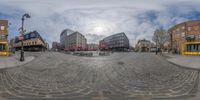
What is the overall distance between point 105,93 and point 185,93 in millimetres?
2809

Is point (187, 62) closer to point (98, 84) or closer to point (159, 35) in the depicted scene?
point (159, 35)

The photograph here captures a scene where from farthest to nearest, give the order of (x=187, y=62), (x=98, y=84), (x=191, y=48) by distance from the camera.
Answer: (x=191, y=48)
(x=187, y=62)
(x=98, y=84)

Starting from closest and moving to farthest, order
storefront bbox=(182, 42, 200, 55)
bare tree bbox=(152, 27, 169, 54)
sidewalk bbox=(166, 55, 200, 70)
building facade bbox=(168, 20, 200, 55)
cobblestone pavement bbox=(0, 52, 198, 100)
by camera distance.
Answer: cobblestone pavement bbox=(0, 52, 198, 100), sidewalk bbox=(166, 55, 200, 70), bare tree bbox=(152, 27, 169, 54), storefront bbox=(182, 42, 200, 55), building facade bbox=(168, 20, 200, 55)

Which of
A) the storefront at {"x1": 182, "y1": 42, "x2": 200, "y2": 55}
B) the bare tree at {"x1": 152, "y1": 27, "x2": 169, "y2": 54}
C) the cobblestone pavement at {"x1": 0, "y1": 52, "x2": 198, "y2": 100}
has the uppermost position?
the bare tree at {"x1": 152, "y1": 27, "x2": 169, "y2": 54}

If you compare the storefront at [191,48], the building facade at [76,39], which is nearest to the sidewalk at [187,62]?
the building facade at [76,39]

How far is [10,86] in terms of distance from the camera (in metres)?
6.30

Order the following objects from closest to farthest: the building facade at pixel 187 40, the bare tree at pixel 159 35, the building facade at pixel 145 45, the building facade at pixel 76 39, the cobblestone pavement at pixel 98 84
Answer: the cobblestone pavement at pixel 98 84
the building facade at pixel 76 39
the bare tree at pixel 159 35
the building facade at pixel 145 45
the building facade at pixel 187 40

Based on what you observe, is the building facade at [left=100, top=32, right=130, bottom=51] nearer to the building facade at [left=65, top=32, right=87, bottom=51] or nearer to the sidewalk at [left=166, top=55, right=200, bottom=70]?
the building facade at [left=65, top=32, right=87, bottom=51]

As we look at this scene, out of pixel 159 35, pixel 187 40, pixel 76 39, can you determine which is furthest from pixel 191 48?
pixel 76 39

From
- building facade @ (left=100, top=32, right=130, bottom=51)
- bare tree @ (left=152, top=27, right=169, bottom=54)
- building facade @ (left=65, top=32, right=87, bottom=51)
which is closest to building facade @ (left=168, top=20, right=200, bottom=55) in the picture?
bare tree @ (left=152, top=27, right=169, bottom=54)

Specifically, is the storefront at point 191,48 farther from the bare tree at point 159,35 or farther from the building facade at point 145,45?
the bare tree at point 159,35

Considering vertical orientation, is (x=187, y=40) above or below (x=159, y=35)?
above

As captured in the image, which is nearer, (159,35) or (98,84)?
(98,84)

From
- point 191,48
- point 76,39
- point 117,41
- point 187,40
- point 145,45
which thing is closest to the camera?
point 76,39
